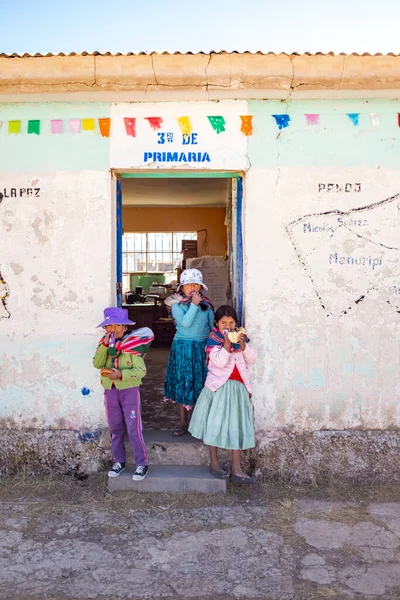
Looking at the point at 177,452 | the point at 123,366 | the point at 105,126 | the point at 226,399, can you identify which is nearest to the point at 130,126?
the point at 105,126

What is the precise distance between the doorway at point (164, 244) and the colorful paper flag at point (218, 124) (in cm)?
297

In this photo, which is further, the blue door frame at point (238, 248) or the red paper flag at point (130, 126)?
the blue door frame at point (238, 248)

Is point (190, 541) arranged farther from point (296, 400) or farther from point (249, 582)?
point (296, 400)

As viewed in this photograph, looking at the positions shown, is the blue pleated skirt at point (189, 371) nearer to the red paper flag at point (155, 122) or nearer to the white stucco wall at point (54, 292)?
the white stucco wall at point (54, 292)

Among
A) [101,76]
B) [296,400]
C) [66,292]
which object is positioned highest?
[101,76]

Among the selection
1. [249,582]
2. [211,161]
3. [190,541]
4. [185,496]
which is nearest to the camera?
[249,582]

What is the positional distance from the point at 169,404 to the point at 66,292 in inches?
80.0

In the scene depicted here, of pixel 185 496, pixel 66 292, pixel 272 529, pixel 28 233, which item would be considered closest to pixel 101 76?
pixel 28 233

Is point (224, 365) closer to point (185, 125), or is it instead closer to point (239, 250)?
point (239, 250)

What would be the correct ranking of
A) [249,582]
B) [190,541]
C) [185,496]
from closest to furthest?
[249,582] < [190,541] < [185,496]

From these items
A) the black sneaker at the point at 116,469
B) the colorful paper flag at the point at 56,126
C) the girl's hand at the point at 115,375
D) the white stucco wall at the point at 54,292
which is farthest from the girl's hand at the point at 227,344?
the colorful paper flag at the point at 56,126

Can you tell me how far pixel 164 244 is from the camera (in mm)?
13453

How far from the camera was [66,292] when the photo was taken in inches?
192

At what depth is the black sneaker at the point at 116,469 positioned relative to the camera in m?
4.51
